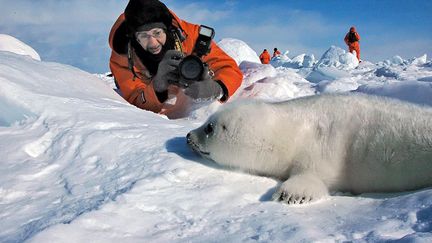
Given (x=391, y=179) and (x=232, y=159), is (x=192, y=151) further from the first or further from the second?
(x=391, y=179)

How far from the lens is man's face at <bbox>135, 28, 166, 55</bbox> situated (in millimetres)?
3519

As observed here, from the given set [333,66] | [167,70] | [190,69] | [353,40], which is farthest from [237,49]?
[353,40]

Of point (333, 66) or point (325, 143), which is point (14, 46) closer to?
point (325, 143)

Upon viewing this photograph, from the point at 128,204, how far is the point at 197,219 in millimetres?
241

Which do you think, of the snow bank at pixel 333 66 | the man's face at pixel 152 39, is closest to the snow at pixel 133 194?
the man's face at pixel 152 39

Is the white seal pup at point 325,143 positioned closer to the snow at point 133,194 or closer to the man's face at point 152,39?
the snow at point 133,194

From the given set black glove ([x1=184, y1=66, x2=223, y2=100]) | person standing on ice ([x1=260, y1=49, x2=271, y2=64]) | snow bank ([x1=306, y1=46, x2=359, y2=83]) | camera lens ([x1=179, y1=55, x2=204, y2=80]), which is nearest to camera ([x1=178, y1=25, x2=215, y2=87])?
camera lens ([x1=179, y1=55, x2=204, y2=80])

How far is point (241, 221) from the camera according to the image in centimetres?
133

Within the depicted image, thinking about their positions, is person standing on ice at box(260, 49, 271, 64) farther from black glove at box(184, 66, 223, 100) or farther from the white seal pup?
the white seal pup

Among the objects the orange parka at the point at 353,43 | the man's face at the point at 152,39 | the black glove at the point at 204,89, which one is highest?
the orange parka at the point at 353,43

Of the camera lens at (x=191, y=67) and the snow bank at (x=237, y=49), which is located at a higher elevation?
the snow bank at (x=237, y=49)

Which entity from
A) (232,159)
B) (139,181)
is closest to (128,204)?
(139,181)

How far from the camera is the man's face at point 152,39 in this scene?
139 inches

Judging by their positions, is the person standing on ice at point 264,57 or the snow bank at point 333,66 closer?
the snow bank at point 333,66
